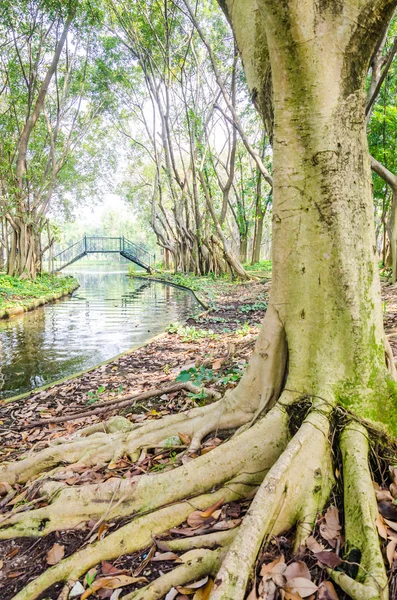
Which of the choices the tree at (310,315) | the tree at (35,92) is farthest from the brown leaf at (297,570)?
the tree at (35,92)

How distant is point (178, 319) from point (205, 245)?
11056mm

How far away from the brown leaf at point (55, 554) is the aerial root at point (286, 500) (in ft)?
3.39

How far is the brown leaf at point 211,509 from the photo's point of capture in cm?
221

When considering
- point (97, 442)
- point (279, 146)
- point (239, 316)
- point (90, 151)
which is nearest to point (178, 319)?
point (239, 316)

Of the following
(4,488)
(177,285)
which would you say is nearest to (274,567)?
(4,488)

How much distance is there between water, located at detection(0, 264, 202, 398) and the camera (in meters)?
7.07

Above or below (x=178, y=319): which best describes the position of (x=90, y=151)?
above

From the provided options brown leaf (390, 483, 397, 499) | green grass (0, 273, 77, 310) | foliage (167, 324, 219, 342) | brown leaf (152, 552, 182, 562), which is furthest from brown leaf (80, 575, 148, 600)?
green grass (0, 273, 77, 310)

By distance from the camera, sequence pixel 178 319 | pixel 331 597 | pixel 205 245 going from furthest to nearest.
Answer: pixel 205 245 → pixel 178 319 → pixel 331 597

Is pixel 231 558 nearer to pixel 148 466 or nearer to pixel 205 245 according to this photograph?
pixel 148 466

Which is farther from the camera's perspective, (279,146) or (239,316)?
(239,316)

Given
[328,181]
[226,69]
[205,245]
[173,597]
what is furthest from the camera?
[205,245]

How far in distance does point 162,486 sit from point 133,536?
31 centimetres

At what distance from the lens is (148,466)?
2.87m
